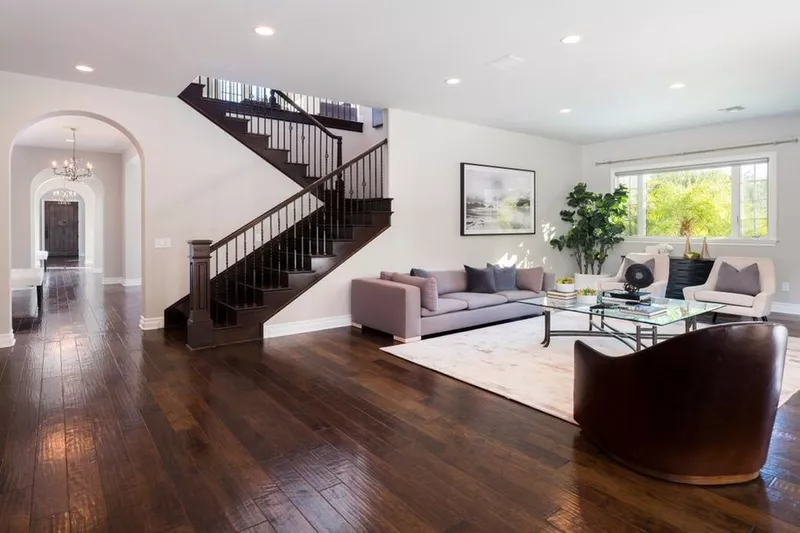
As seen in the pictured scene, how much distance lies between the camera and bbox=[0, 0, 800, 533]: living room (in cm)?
225

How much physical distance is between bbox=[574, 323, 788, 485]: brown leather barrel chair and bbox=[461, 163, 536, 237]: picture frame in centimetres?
514

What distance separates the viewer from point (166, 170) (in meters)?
5.88

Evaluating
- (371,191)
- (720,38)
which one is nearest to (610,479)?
(720,38)

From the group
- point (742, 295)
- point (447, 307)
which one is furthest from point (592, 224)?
point (447, 307)

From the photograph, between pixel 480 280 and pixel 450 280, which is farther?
pixel 450 280

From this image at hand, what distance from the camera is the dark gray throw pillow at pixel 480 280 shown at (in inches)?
256

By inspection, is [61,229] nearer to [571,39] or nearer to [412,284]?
[412,284]

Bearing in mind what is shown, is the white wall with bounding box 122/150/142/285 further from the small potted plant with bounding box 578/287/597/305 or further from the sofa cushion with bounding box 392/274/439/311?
the small potted plant with bounding box 578/287/597/305

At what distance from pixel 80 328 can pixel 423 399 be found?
4.71 meters

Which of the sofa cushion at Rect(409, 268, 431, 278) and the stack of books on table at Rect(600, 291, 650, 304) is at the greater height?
the sofa cushion at Rect(409, 268, 431, 278)

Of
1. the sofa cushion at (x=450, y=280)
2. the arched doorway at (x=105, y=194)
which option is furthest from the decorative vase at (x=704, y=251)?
the arched doorway at (x=105, y=194)

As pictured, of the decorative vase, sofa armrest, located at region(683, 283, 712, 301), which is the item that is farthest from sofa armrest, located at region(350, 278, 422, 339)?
the decorative vase

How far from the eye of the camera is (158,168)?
229 inches

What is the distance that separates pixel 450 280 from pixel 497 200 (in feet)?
6.42
